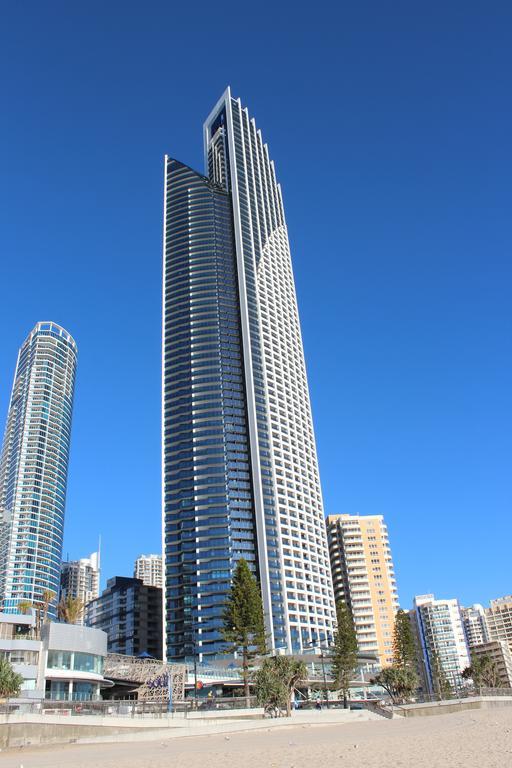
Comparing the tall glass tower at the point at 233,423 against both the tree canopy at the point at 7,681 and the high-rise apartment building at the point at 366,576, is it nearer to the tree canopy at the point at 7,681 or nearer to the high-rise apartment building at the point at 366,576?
the high-rise apartment building at the point at 366,576

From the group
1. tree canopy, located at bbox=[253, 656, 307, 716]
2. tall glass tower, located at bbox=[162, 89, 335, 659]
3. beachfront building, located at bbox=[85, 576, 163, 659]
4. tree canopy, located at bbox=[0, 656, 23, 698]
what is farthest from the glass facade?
beachfront building, located at bbox=[85, 576, 163, 659]

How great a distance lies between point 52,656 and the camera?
6419cm

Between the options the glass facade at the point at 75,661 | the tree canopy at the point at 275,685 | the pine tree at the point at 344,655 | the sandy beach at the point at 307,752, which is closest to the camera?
the sandy beach at the point at 307,752

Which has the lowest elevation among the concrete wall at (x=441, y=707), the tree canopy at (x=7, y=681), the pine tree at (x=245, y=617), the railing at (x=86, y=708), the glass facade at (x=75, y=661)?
the concrete wall at (x=441, y=707)

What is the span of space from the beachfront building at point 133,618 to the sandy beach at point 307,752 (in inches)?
5674

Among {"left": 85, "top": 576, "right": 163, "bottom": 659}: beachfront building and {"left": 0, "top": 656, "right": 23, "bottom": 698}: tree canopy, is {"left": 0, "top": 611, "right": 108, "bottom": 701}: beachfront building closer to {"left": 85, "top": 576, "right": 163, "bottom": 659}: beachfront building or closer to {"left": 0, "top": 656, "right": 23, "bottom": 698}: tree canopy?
{"left": 0, "top": 656, "right": 23, "bottom": 698}: tree canopy

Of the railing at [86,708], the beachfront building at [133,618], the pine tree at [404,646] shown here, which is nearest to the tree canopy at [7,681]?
the railing at [86,708]

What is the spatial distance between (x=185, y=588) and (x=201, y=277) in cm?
7790

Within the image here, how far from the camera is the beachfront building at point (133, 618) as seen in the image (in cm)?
17188

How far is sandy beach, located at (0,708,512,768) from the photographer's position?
22141 millimetres

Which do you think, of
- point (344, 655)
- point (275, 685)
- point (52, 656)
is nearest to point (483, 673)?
point (344, 655)

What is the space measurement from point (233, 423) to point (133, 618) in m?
63.2

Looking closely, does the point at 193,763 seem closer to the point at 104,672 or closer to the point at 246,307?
the point at 104,672

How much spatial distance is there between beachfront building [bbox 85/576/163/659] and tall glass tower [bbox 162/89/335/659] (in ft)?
119
